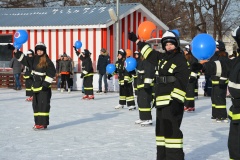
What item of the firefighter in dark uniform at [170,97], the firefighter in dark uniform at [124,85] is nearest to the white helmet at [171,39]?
the firefighter in dark uniform at [170,97]

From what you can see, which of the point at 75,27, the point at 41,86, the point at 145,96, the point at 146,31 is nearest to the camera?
the point at 146,31

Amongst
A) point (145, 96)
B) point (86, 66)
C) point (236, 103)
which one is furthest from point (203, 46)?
point (86, 66)

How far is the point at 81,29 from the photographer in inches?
920

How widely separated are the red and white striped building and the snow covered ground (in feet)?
29.6

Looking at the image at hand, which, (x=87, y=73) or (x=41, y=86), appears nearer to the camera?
(x=41, y=86)

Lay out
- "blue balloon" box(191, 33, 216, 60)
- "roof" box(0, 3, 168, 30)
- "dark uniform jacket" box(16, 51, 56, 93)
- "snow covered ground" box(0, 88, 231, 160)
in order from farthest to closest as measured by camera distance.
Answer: "roof" box(0, 3, 168, 30), "dark uniform jacket" box(16, 51, 56, 93), "snow covered ground" box(0, 88, 231, 160), "blue balloon" box(191, 33, 216, 60)

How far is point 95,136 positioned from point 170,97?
335 cm

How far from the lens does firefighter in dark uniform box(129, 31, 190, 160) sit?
641 cm

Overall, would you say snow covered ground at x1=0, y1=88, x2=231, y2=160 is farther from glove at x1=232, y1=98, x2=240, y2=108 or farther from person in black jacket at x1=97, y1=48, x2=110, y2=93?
person in black jacket at x1=97, y1=48, x2=110, y2=93

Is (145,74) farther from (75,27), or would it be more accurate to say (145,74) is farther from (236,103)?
(75,27)

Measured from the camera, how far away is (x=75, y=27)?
76.1 feet

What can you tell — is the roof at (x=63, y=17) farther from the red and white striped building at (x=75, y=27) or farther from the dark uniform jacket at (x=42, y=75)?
the dark uniform jacket at (x=42, y=75)

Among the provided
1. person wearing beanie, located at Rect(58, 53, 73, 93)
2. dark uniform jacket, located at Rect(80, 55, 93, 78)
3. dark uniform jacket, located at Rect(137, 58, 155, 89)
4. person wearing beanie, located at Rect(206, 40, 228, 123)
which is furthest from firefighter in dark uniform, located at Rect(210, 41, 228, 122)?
person wearing beanie, located at Rect(58, 53, 73, 93)

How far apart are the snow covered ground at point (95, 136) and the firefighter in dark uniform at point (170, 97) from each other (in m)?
1.04
